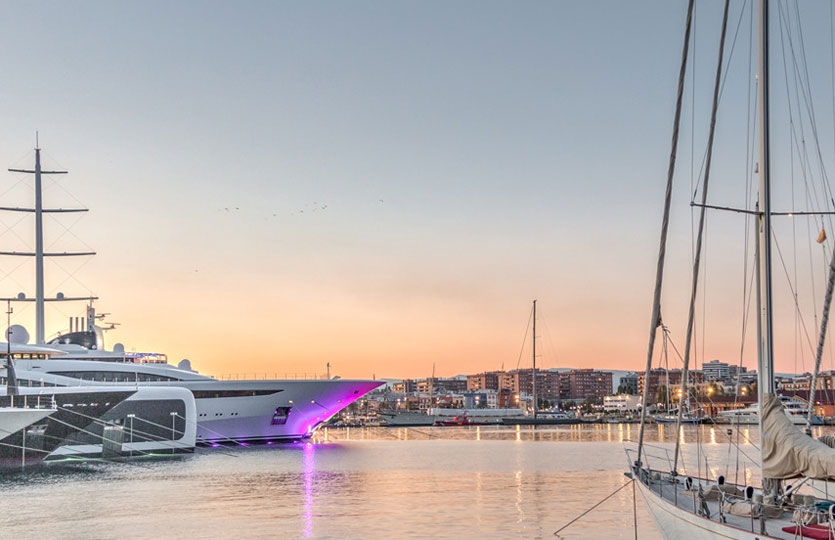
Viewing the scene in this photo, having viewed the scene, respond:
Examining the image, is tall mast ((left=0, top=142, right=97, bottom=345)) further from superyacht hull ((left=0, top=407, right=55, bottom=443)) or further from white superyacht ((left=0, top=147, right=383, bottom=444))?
superyacht hull ((left=0, top=407, right=55, bottom=443))

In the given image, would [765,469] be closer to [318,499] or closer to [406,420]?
[318,499]

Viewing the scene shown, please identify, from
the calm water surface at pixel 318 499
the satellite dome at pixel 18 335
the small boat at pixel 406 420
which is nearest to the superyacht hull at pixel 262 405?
the calm water surface at pixel 318 499

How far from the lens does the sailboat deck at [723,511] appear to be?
586 inches

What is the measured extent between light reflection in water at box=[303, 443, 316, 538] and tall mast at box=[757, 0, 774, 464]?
15890mm

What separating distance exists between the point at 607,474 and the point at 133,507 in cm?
2759

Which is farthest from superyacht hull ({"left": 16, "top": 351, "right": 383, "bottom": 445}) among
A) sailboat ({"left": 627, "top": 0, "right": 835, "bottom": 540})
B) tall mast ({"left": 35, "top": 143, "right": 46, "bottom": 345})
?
sailboat ({"left": 627, "top": 0, "right": 835, "bottom": 540})

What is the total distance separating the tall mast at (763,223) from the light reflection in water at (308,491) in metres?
15.9

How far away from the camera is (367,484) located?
45.4 m

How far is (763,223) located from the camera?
56.7 feet

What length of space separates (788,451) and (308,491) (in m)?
29.2

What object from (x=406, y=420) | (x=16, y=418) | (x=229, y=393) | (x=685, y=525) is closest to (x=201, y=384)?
(x=229, y=393)

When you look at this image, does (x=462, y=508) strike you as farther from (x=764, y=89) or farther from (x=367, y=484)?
(x=764, y=89)

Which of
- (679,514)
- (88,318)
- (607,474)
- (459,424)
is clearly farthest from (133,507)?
(459,424)

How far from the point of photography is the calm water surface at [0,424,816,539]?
29.2 m
